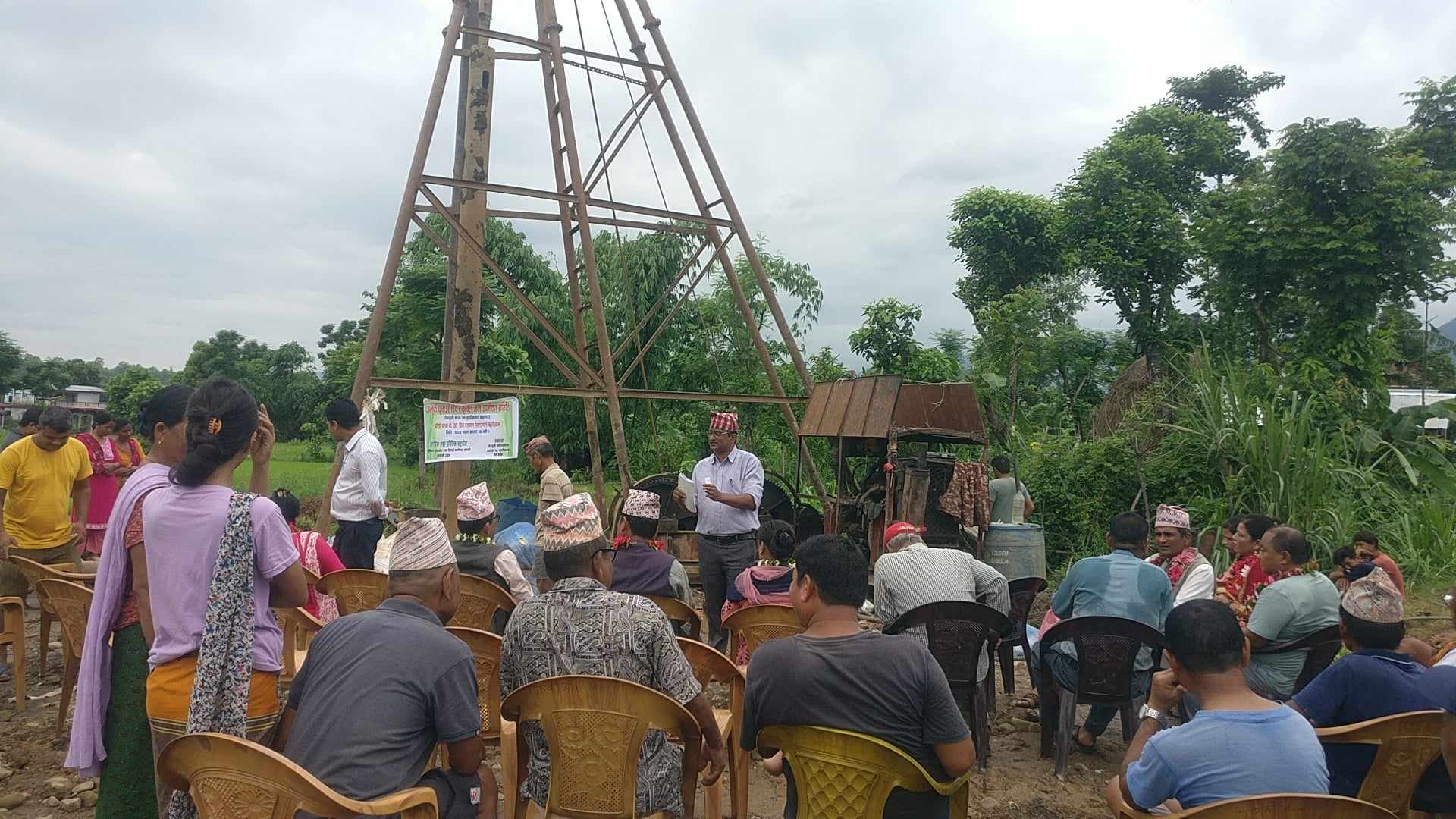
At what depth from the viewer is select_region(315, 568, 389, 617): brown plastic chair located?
15.5 ft

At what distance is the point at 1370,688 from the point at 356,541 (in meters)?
5.36

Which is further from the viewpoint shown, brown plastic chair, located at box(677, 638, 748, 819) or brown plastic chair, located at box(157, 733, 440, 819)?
brown plastic chair, located at box(677, 638, 748, 819)

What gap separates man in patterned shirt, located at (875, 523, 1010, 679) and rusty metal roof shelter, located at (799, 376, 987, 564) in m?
3.12

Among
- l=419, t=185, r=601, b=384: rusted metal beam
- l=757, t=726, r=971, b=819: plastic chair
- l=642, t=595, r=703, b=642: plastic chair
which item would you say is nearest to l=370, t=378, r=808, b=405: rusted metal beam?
l=419, t=185, r=601, b=384: rusted metal beam

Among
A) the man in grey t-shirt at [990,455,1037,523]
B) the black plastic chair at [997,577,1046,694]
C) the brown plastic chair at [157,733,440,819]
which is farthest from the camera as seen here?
the man in grey t-shirt at [990,455,1037,523]

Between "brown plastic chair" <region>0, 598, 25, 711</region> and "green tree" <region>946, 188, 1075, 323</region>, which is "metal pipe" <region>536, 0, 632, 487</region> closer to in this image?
"brown plastic chair" <region>0, 598, 25, 711</region>

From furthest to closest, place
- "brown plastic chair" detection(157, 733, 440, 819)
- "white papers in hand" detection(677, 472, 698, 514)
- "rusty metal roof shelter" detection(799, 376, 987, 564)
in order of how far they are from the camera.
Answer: "rusty metal roof shelter" detection(799, 376, 987, 564), "white papers in hand" detection(677, 472, 698, 514), "brown plastic chair" detection(157, 733, 440, 819)

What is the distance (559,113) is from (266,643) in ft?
22.3

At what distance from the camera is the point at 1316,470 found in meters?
8.74

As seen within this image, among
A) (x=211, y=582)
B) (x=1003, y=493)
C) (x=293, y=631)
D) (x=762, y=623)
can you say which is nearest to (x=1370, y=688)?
(x=762, y=623)

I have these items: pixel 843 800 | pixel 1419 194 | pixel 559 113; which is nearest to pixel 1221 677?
pixel 843 800

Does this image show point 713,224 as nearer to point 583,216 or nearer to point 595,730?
point 583,216

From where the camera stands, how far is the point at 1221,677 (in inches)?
92.5

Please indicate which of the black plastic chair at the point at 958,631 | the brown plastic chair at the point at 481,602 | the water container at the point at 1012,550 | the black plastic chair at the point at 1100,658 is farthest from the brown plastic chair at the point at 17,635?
the water container at the point at 1012,550
